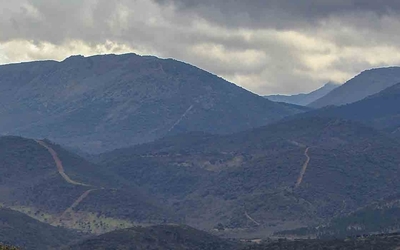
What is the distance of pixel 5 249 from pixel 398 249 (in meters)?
93.8

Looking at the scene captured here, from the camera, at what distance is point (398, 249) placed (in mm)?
198375

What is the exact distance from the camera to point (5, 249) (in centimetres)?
13300

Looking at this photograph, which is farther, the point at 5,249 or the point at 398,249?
the point at 398,249
